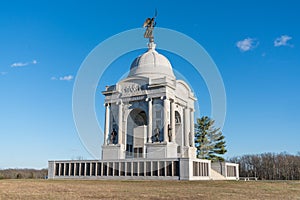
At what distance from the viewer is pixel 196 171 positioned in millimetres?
31750

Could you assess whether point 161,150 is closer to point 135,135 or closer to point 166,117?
point 166,117

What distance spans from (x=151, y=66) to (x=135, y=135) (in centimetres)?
1031

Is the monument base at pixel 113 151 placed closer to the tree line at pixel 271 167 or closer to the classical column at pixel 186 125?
the classical column at pixel 186 125

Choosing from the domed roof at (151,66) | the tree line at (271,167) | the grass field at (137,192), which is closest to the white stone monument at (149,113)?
the domed roof at (151,66)

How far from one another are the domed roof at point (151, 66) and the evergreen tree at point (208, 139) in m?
14.6

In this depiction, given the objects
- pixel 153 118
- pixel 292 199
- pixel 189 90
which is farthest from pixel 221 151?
pixel 292 199

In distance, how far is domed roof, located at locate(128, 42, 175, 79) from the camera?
42062 millimetres

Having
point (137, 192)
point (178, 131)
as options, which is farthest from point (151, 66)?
point (137, 192)

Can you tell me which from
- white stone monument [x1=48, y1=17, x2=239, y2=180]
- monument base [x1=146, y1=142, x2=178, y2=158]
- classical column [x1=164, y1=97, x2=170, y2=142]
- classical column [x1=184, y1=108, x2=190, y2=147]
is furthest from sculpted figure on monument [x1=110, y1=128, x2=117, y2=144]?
classical column [x1=184, y1=108, x2=190, y2=147]

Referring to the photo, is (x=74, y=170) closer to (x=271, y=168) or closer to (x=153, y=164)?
(x=153, y=164)

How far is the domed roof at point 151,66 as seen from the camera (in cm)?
4206

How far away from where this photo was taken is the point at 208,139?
53.3 meters

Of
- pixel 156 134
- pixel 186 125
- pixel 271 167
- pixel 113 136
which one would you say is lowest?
pixel 271 167

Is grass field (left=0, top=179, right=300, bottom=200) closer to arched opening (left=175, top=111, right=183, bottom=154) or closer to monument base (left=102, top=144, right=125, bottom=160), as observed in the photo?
monument base (left=102, top=144, right=125, bottom=160)
